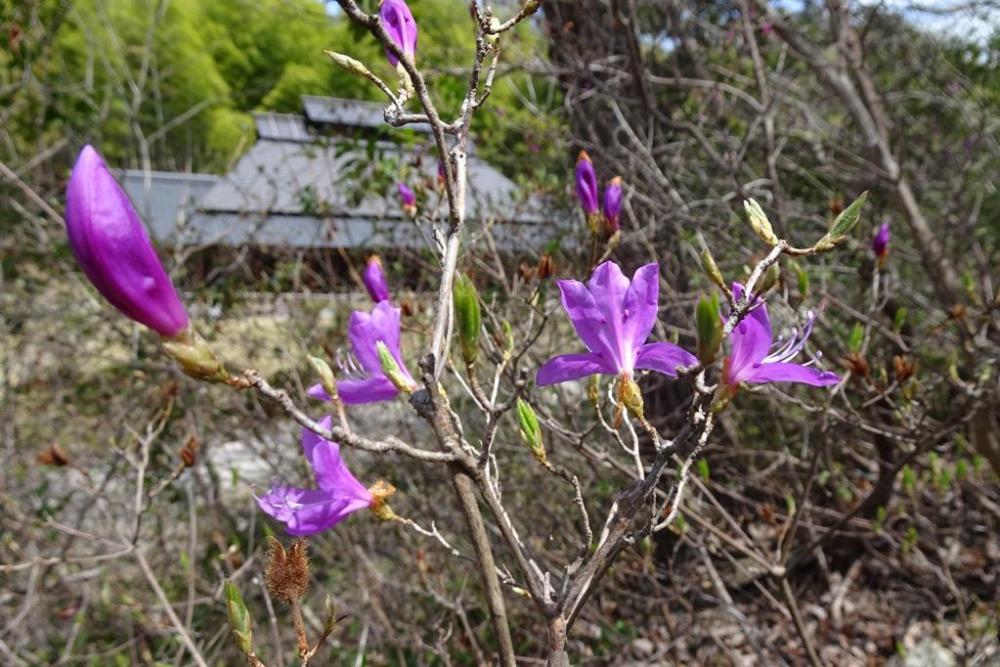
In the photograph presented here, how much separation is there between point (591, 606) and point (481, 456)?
2.57 m

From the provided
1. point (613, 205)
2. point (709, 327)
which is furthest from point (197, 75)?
point (709, 327)

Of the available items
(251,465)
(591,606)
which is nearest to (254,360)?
(251,465)

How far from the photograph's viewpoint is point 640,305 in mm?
884

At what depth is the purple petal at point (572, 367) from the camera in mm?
888

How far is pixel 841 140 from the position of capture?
4668mm

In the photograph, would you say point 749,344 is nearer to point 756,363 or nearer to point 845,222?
point 756,363

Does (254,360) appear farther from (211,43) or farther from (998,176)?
(211,43)

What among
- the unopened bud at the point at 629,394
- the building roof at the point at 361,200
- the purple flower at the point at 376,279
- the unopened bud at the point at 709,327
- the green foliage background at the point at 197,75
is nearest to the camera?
the unopened bud at the point at 709,327

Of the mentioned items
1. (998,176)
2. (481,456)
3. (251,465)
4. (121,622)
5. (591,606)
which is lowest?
(121,622)

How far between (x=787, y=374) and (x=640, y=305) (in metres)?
0.18

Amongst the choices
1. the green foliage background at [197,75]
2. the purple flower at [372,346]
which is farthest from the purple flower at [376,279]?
the green foliage background at [197,75]

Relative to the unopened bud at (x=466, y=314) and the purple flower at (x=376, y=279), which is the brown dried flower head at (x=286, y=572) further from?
the purple flower at (x=376, y=279)

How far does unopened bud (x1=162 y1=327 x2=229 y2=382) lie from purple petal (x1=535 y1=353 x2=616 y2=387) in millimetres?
338

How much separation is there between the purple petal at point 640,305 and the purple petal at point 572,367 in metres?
0.04
